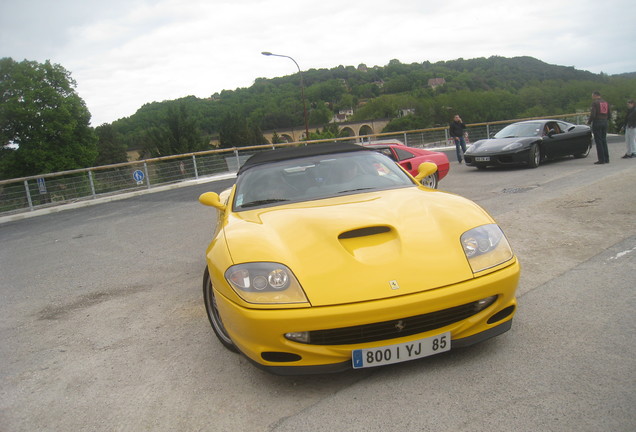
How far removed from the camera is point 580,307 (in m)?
3.39

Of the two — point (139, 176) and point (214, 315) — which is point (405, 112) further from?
point (214, 315)

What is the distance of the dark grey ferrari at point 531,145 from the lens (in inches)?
493

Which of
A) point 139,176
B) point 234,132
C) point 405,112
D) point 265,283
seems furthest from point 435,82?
point 265,283

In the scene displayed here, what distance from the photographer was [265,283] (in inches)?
101

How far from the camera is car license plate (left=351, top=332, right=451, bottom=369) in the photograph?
2.47 metres

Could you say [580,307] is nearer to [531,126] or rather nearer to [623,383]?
[623,383]

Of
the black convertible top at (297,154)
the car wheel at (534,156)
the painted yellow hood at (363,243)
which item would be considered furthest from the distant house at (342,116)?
the painted yellow hood at (363,243)

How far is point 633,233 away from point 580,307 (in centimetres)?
245

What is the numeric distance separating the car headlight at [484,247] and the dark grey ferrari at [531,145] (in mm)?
10506

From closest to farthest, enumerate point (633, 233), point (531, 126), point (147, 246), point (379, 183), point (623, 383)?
point (623, 383) → point (379, 183) → point (633, 233) → point (147, 246) → point (531, 126)

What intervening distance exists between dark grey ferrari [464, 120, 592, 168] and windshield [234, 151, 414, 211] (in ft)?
30.9

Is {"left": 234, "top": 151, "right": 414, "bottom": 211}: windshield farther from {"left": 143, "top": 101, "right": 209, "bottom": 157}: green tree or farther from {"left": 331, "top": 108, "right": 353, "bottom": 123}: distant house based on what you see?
{"left": 331, "top": 108, "right": 353, "bottom": 123}: distant house

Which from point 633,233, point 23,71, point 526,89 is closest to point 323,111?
point 526,89

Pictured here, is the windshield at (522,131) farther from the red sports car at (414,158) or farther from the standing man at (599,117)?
the red sports car at (414,158)
